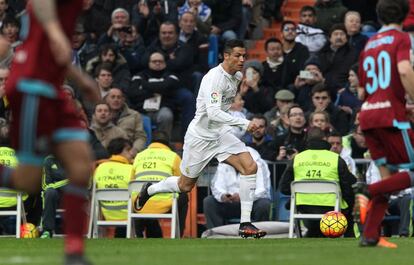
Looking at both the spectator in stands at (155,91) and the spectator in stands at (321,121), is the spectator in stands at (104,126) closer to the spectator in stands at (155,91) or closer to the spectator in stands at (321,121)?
the spectator in stands at (155,91)

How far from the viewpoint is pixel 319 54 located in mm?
25422

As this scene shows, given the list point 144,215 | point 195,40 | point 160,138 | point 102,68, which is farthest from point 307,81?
point 144,215

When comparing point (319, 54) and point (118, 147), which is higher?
point (319, 54)

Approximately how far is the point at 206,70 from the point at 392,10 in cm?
1261

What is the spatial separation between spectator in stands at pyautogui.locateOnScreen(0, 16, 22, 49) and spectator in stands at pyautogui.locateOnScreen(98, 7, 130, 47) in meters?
1.57

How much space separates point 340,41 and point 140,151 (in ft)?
→ 15.1

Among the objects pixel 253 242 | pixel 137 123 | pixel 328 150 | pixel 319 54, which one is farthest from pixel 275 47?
pixel 253 242

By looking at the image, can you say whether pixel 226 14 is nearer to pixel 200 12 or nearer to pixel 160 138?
pixel 200 12

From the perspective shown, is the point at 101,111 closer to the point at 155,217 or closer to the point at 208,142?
the point at 155,217

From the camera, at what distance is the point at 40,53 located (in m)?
10.1

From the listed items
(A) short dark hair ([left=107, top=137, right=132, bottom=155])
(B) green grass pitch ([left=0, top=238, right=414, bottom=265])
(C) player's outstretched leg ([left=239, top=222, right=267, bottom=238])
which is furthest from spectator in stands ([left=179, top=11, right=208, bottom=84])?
(B) green grass pitch ([left=0, top=238, right=414, bottom=265])

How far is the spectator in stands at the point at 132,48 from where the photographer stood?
2547 cm

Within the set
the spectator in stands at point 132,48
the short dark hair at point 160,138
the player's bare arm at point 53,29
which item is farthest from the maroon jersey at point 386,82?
the spectator in stands at point 132,48

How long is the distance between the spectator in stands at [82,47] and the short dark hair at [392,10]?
12.7m
